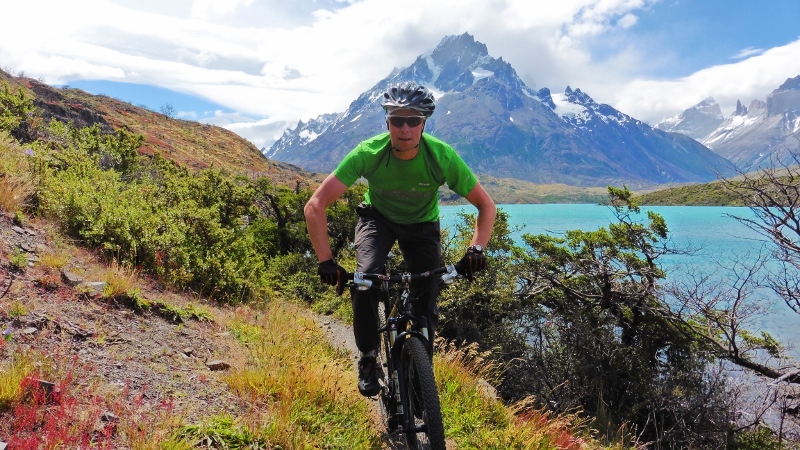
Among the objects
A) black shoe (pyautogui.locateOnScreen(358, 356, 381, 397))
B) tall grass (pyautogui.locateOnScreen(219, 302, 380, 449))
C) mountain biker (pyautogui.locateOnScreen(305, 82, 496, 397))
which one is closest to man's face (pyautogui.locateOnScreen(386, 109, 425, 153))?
mountain biker (pyautogui.locateOnScreen(305, 82, 496, 397))

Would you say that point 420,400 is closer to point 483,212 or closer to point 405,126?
point 483,212

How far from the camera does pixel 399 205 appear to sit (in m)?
4.16

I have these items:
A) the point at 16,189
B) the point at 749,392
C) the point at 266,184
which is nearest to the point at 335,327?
the point at 16,189

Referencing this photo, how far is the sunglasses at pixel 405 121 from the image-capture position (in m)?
3.68

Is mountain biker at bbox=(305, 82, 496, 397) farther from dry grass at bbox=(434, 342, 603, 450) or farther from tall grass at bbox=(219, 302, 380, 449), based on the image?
dry grass at bbox=(434, 342, 603, 450)

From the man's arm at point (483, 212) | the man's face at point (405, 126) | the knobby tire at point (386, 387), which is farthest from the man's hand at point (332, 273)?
the man's arm at point (483, 212)

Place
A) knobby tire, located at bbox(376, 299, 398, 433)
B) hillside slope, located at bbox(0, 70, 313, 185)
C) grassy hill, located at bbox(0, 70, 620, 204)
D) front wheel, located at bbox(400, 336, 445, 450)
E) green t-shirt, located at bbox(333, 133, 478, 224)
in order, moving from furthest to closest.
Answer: grassy hill, located at bbox(0, 70, 620, 204) → hillside slope, located at bbox(0, 70, 313, 185) → knobby tire, located at bbox(376, 299, 398, 433) → green t-shirt, located at bbox(333, 133, 478, 224) → front wheel, located at bbox(400, 336, 445, 450)

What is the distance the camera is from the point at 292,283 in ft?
47.5

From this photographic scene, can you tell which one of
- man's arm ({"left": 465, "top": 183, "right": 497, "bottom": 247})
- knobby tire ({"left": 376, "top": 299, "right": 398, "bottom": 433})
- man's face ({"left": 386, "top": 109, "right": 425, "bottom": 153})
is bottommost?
knobby tire ({"left": 376, "top": 299, "right": 398, "bottom": 433})

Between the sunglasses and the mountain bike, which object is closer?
the mountain bike

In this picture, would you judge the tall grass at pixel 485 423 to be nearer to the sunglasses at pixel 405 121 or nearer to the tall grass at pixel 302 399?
the tall grass at pixel 302 399

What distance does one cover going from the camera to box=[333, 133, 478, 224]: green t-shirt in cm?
382

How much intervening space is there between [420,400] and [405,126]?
215 centimetres

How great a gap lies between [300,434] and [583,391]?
37.8 feet
